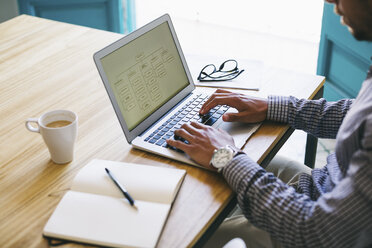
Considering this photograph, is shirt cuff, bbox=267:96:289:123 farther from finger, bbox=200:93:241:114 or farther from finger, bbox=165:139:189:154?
finger, bbox=165:139:189:154

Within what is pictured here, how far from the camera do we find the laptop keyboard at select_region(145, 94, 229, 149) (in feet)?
4.11

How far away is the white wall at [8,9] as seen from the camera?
10.1ft

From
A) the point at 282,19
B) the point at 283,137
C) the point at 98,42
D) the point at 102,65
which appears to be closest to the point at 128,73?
the point at 102,65

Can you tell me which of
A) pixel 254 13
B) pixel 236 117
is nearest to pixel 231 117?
pixel 236 117

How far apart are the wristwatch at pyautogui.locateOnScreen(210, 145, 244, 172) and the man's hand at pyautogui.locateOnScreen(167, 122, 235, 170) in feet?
0.05

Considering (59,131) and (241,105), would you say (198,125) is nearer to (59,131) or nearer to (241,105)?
(241,105)

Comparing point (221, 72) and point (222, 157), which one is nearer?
point (222, 157)

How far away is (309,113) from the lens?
1.35 m

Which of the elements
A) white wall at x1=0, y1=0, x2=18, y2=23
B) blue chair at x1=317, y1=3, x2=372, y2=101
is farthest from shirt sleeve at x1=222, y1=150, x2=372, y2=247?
white wall at x1=0, y1=0, x2=18, y2=23

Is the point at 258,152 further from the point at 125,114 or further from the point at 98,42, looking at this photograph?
the point at 98,42

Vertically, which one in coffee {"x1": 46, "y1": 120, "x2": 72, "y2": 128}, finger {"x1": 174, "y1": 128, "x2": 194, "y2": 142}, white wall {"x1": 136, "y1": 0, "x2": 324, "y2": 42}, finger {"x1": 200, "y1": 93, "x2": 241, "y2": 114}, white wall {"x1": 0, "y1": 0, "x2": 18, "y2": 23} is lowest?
white wall {"x1": 136, "y1": 0, "x2": 324, "y2": 42}

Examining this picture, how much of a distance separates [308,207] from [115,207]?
0.43m

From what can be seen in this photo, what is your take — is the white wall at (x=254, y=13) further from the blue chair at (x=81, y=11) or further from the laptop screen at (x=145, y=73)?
the laptop screen at (x=145, y=73)

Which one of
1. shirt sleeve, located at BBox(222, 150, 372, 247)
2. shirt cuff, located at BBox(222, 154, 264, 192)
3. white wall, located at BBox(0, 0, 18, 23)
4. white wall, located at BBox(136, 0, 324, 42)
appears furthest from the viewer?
white wall, located at BBox(136, 0, 324, 42)
